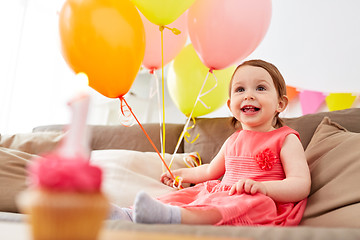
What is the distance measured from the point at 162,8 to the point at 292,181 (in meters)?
0.88

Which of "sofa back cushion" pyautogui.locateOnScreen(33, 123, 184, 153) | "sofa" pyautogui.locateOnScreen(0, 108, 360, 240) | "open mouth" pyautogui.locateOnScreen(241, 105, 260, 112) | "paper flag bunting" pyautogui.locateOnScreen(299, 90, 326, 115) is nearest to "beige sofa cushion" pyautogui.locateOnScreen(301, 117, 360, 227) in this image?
"sofa" pyautogui.locateOnScreen(0, 108, 360, 240)

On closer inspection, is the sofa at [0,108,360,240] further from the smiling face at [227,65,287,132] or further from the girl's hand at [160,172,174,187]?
the smiling face at [227,65,287,132]

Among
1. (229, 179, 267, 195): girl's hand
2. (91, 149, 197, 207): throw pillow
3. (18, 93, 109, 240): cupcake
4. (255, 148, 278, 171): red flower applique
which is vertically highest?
(18, 93, 109, 240): cupcake

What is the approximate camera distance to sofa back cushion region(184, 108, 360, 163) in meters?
1.45

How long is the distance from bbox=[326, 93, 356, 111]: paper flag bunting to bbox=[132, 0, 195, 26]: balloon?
1171mm

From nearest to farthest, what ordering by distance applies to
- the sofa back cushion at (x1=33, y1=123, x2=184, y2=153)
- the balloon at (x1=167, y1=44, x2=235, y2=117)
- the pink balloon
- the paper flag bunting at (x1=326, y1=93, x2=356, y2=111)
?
the pink balloon, the balloon at (x1=167, y1=44, x2=235, y2=117), the sofa back cushion at (x1=33, y1=123, x2=184, y2=153), the paper flag bunting at (x1=326, y1=93, x2=356, y2=111)

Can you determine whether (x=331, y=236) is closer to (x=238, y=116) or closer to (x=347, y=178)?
(x=347, y=178)

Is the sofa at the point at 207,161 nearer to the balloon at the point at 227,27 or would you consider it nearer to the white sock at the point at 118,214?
the white sock at the point at 118,214

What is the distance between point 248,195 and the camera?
1.00 m

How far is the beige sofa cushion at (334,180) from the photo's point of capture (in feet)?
3.03

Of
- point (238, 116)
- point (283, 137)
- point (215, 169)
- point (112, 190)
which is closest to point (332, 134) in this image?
point (283, 137)

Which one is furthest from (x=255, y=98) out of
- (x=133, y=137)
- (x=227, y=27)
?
(x=133, y=137)

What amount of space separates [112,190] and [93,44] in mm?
621

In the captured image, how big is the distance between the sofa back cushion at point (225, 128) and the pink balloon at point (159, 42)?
0.41 metres
